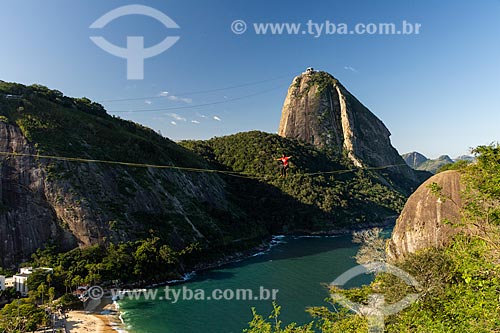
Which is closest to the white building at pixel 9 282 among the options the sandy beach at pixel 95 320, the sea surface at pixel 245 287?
the sandy beach at pixel 95 320

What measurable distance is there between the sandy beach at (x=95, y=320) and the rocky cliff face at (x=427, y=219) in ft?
78.7

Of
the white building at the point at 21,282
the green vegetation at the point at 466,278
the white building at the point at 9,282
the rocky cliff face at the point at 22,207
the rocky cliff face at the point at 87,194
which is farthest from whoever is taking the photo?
the rocky cliff face at the point at 87,194

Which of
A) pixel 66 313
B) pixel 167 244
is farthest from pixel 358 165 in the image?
pixel 66 313

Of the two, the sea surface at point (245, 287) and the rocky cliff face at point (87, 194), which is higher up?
the rocky cliff face at point (87, 194)

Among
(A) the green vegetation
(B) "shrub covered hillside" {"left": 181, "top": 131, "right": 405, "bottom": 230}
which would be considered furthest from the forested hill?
(A) the green vegetation

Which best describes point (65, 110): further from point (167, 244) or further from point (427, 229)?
point (427, 229)

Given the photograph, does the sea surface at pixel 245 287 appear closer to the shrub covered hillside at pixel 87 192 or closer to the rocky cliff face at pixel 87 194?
the shrub covered hillside at pixel 87 192

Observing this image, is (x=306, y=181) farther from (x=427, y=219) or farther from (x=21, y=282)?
(x=21, y=282)

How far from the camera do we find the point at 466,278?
567 cm

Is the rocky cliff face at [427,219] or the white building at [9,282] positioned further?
the white building at [9,282]

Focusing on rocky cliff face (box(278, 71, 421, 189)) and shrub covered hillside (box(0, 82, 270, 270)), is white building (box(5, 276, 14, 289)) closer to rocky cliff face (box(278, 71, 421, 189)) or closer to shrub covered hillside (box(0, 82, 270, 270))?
shrub covered hillside (box(0, 82, 270, 270))

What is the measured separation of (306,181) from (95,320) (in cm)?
6344

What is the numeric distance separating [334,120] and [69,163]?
93237 millimetres

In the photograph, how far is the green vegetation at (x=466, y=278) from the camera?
5.93 metres
